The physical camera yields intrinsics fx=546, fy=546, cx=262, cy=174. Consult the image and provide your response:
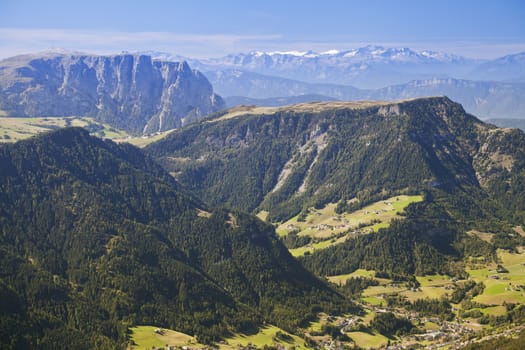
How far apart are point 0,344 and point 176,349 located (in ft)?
193

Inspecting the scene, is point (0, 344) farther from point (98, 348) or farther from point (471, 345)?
point (471, 345)

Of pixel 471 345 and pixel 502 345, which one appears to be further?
pixel 471 345

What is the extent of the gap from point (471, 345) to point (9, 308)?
165 meters

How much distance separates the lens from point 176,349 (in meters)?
197

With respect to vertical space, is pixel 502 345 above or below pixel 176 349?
above

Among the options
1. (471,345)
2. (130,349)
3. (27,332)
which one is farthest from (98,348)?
(471,345)

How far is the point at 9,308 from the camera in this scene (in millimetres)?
189375

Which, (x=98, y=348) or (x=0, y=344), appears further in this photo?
(x=98, y=348)

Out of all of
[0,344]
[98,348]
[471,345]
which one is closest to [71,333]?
[98,348]

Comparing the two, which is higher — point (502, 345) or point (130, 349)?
point (502, 345)

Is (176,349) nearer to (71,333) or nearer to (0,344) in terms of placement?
(71,333)

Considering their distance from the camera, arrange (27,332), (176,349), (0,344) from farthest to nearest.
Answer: (176,349), (27,332), (0,344)

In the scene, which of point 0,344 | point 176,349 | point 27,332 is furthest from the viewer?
point 176,349

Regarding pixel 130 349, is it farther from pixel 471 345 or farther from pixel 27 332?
pixel 471 345
